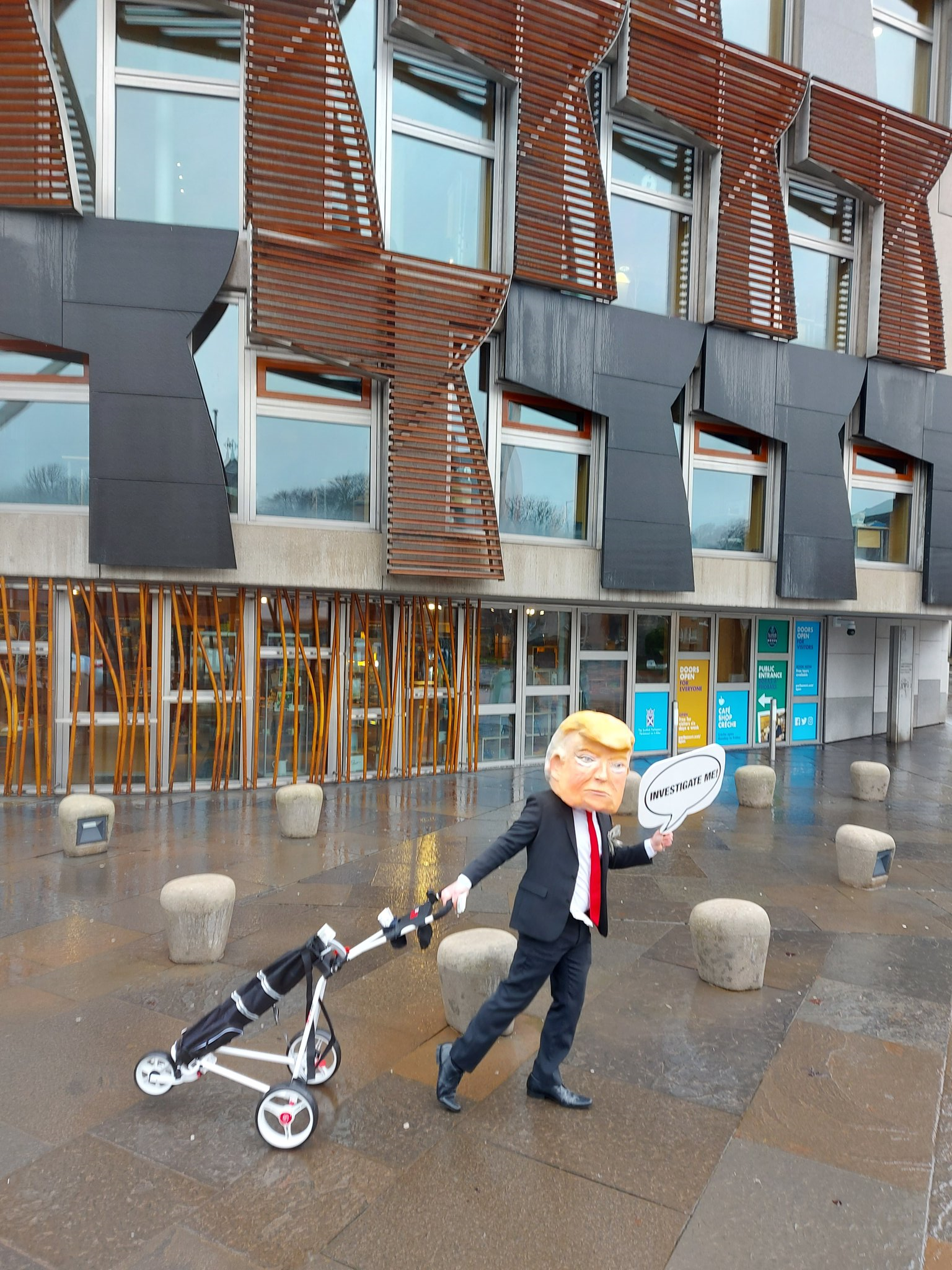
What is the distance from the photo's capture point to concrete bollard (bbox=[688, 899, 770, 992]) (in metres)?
5.47

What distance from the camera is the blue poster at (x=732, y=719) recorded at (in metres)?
16.4

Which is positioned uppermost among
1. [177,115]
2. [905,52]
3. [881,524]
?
[905,52]

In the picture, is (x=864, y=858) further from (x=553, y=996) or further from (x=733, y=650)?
(x=733, y=650)

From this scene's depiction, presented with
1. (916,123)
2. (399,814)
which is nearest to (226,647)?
(399,814)

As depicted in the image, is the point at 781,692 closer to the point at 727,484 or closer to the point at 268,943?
the point at 727,484

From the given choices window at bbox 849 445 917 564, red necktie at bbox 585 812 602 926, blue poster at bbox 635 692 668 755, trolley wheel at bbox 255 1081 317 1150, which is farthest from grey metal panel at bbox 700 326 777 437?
trolley wheel at bbox 255 1081 317 1150

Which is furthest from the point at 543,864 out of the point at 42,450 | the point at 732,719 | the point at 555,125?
the point at 732,719

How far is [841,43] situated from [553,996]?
56.2ft

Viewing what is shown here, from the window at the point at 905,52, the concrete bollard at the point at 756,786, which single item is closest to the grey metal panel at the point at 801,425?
the concrete bollard at the point at 756,786

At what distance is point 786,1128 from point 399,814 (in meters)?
6.98

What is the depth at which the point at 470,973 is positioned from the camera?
187 inches

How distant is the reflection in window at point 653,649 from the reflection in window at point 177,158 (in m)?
9.64

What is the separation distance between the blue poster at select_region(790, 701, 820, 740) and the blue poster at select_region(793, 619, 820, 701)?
0.23m

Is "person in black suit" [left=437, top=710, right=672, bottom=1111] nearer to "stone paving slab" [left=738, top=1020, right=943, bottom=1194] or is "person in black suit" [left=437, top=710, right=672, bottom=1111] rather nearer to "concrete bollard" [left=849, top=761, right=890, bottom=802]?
"stone paving slab" [left=738, top=1020, right=943, bottom=1194]
